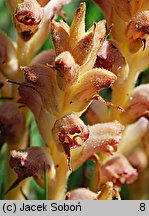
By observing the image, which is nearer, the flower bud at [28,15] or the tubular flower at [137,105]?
the flower bud at [28,15]

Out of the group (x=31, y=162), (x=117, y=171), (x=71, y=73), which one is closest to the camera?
(x=71, y=73)

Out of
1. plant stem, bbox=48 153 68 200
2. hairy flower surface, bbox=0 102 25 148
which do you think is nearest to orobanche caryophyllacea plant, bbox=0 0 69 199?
hairy flower surface, bbox=0 102 25 148

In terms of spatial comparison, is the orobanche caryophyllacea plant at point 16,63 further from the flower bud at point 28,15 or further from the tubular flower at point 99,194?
the tubular flower at point 99,194

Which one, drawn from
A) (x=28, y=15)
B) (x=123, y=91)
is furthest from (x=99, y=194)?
(x=28, y=15)

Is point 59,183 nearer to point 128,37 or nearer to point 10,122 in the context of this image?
point 10,122

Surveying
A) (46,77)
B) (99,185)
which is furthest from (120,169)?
(46,77)

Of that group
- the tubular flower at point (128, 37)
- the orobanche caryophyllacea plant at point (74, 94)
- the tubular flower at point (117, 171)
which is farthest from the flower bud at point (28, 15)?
the tubular flower at point (117, 171)

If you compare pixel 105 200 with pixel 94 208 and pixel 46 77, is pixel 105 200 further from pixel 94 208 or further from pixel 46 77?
pixel 46 77

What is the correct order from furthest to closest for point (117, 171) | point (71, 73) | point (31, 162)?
1. point (117, 171)
2. point (31, 162)
3. point (71, 73)
